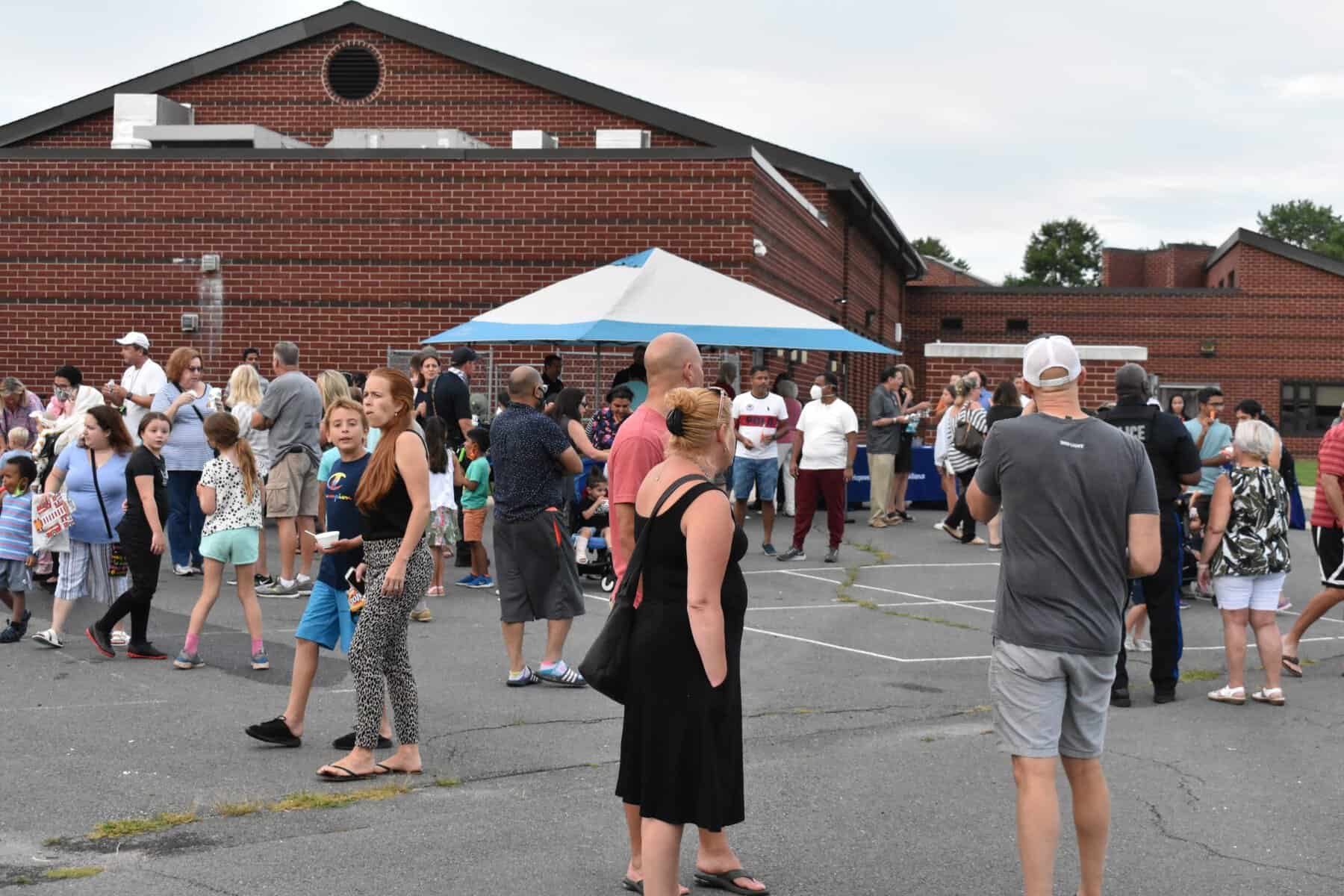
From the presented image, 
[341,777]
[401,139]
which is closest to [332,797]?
[341,777]

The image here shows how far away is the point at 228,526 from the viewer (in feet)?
28.9

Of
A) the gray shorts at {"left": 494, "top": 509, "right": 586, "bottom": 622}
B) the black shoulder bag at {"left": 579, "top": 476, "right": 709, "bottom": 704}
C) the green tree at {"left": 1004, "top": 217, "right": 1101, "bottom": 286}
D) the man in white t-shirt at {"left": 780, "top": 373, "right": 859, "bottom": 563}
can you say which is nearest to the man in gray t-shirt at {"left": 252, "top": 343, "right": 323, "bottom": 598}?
the gray shorts at {"left": 494, "top": 509, "right": 586, "bottom": 622}

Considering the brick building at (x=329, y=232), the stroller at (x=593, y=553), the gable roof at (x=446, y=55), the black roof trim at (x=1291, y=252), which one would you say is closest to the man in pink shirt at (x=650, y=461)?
the stroller at (x=593, y=553)

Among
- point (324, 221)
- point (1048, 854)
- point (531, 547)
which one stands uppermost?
point (324, 221)

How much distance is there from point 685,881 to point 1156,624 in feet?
14.0

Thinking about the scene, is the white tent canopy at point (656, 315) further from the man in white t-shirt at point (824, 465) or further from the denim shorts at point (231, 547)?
the denim shorts at point (231, 547)

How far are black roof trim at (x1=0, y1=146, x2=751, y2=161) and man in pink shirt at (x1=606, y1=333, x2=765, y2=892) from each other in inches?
535

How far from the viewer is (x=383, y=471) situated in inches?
254

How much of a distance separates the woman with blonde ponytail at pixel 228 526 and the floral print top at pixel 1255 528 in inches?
223

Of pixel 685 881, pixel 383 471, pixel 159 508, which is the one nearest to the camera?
pixel 685 881

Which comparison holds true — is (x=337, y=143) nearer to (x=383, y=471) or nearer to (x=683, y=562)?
(x=383, y=471)

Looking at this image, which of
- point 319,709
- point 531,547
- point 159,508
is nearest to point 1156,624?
point 531,547

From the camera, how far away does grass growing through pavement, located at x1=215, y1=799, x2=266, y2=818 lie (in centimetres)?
593

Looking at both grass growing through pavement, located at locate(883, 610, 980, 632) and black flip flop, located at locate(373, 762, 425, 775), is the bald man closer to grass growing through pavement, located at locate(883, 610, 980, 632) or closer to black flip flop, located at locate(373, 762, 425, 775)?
black flip flop, located at locate(373, 762, 425, 775)
